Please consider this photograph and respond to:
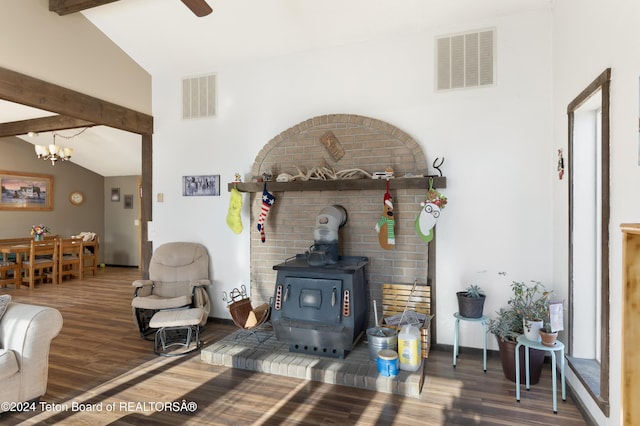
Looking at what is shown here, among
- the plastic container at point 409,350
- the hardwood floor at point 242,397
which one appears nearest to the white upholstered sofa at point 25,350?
the hardwood floor at point 242,397

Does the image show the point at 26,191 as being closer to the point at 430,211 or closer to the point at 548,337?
the point at 430,211

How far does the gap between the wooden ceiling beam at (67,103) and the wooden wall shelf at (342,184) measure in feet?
4.67

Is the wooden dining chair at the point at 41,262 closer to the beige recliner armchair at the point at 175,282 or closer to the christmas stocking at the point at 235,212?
the beige recliner armchair at the point at 175,282

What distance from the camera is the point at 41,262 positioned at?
6500mm

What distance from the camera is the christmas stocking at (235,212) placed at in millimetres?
3938

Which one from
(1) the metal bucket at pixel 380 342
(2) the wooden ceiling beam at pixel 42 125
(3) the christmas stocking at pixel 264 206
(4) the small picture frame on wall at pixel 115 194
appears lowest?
(1) the metal bucket at pixel 380 342

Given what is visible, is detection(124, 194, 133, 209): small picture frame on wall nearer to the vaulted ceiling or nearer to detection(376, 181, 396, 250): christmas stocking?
the vaulted ceiling

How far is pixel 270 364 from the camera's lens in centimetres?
296

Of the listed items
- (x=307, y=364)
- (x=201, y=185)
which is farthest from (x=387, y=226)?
(x=201, y=185)

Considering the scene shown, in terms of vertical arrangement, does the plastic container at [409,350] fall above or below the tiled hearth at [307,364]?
above

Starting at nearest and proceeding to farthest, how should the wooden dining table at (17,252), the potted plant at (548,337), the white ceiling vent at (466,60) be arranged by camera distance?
1. the potted plant at (548,337)
2. the white ceiling vent at (466,60)
3. the wooden dining table at (17,252)

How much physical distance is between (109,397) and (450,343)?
274cm

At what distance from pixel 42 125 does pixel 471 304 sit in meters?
6.20

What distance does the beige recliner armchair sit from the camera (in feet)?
12.3
